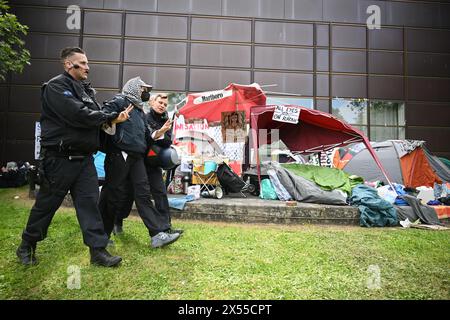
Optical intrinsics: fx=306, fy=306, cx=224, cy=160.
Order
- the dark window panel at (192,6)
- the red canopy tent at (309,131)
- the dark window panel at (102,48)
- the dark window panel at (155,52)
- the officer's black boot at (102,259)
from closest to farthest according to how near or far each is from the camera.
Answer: the officer's black boot at (102,259), the red canopy tent at (309,131), the dark window panel at (102,48), the dark window panel at (155,52), the dark window panel at (192,6)

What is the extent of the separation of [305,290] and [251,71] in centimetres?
1061

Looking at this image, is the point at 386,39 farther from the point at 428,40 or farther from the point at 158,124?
the point at 158,124

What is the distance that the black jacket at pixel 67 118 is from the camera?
8.78 feet

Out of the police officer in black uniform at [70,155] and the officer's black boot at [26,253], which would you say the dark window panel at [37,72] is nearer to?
the police officer in black uniform at [70,155]

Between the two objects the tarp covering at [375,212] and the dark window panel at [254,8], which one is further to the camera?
the dark window panel at [254,8]

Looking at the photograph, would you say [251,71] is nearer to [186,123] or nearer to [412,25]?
[186,123]

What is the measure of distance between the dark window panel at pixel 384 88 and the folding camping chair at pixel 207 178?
29.1 feet

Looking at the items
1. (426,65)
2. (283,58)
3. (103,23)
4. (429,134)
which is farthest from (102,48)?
(429,134)

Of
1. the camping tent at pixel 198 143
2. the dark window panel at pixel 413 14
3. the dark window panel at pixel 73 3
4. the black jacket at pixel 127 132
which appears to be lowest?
→ the black jacket at pixel 127 132

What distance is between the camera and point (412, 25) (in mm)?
12617

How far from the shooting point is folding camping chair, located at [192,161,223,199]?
21.6 feet

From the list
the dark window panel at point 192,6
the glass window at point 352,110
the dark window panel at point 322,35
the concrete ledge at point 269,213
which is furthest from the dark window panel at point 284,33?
the concrete ledge at point 269,213

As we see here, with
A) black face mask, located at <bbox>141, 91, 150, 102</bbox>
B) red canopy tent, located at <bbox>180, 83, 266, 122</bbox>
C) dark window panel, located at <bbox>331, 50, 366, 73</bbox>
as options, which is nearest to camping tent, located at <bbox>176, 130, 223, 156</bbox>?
red canopy tent, located at <bbox>180, 83, 266, 122</bbox>
